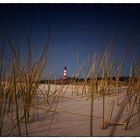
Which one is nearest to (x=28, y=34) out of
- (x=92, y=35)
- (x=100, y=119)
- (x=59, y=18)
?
(x=59, y=18)

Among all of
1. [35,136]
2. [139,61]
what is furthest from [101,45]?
[35,136]

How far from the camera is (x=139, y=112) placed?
1.27 m

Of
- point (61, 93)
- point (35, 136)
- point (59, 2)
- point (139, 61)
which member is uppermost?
point (59, 2)

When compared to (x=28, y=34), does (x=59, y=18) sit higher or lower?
higher

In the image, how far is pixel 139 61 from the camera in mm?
1298

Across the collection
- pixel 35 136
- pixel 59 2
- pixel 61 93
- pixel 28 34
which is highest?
pixel 59 2

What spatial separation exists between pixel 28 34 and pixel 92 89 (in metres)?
0.52

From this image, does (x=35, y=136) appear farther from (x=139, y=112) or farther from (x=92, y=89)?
(x=139, y=112)

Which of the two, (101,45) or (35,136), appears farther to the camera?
(101,45)

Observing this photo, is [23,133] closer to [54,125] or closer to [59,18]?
[54,125]

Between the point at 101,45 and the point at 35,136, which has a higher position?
the point at 101,45

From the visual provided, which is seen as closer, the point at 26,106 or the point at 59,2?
the point at 26,106

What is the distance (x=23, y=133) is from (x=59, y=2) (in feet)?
2.74

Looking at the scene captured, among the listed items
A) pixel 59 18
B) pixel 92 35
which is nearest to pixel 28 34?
pixel 59 18
